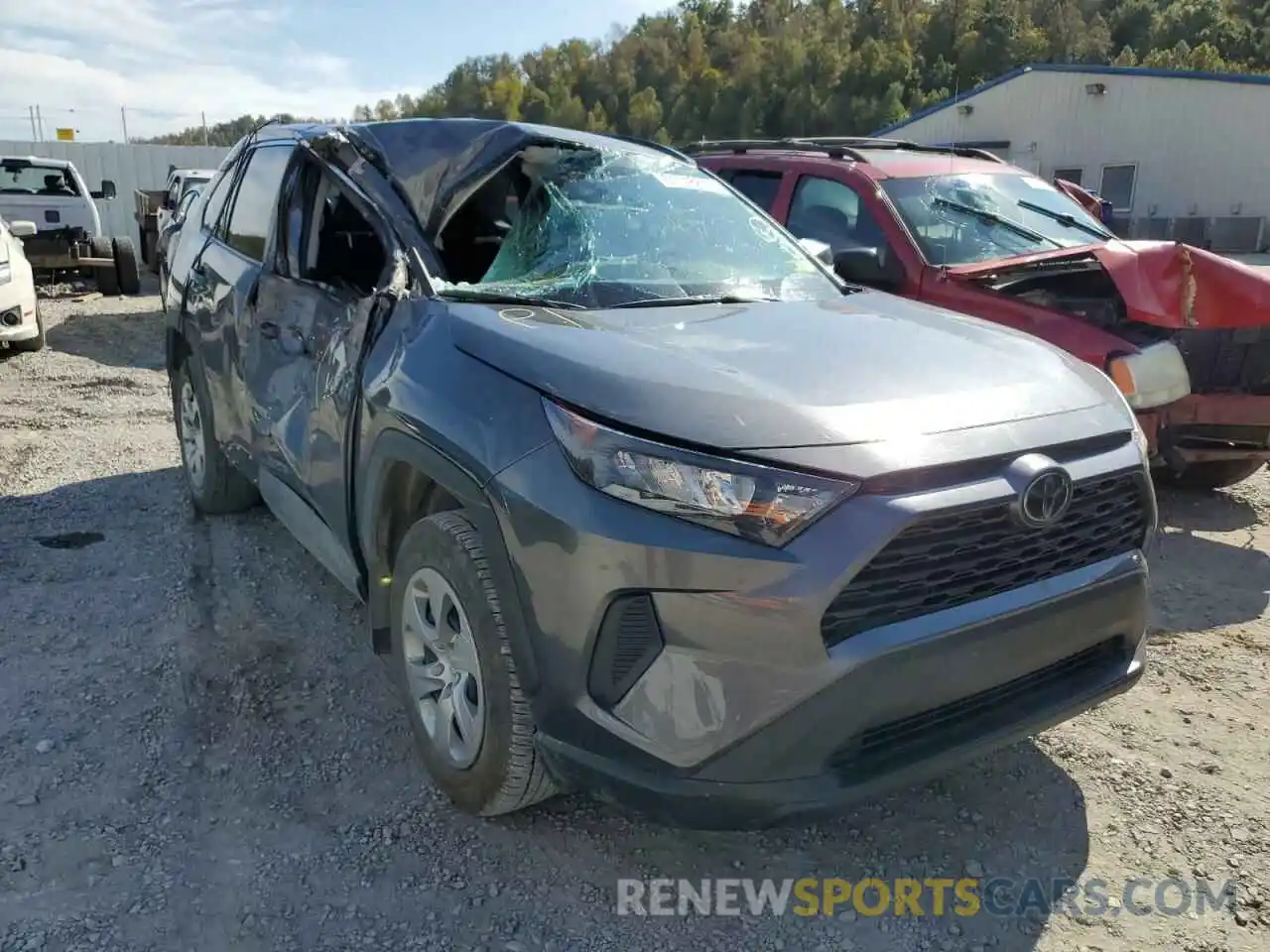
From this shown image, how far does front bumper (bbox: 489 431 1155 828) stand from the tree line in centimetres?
4145

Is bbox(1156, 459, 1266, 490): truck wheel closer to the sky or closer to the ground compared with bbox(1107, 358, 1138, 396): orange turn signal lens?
closer to the ground

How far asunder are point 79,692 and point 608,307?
2.15m

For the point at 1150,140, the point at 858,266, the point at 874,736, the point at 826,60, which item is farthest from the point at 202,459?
the point at 826,60

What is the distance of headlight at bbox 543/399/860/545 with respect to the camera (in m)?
2.08

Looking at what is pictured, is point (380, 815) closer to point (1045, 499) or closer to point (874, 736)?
point (874, 736)

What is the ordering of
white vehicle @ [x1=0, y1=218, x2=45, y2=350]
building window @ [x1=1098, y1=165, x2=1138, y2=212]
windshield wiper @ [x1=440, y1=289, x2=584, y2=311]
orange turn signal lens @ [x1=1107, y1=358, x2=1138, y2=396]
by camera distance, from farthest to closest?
building window @ [x1=1098, y1=165, x2=1138, y2=212] < white vehicle @ [x1=0, y1=218, x2=45, y2=350] < orange turn signal lens @ [x1=1107, y1=358, x2=1138, y2=396] < windshield wiper @ [x1=440, y1=289, x2=584, y2=311]

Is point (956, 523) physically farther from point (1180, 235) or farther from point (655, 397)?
point (1180, 235)

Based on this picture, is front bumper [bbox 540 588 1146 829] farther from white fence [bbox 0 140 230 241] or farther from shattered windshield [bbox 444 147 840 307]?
white fence [bbox 0 140 230 241]

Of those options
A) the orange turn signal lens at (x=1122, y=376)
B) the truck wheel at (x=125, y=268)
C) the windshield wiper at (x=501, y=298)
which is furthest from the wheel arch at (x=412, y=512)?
the truck wheel at (x=125, y=268)

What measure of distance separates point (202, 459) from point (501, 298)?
8.45ft

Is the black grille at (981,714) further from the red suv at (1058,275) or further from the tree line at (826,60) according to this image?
the tree line at (826,60)

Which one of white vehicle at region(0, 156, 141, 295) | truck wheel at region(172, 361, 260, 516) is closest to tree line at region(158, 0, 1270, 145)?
white vehicle at region(0, 156, 141, 295)

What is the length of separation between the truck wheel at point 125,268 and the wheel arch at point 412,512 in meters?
12.9

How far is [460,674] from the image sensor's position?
103 inches
